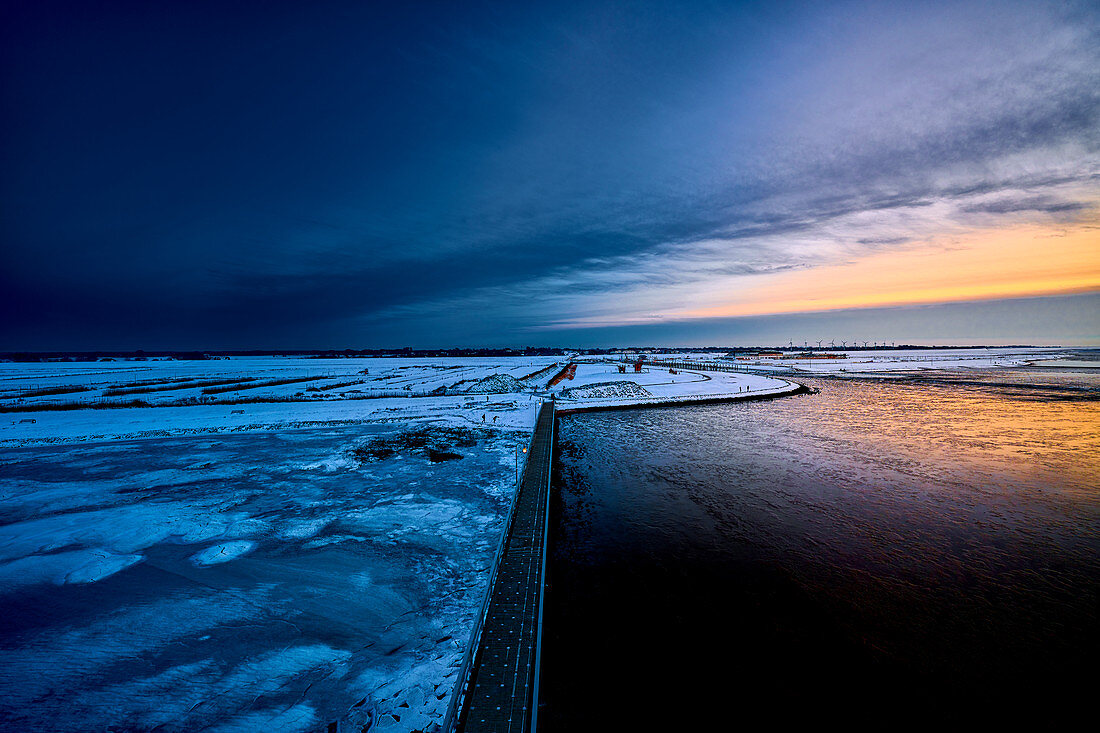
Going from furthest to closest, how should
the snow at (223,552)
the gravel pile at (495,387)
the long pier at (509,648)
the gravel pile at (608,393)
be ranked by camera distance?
the gravel pile at (495,387), the gravel pile at (608,393), the snow at (223,552), the long pier at (509,648)

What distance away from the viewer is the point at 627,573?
31.6 feet

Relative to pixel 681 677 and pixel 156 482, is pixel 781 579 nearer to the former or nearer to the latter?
pixel 681 677

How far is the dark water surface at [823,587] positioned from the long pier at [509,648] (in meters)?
0.43

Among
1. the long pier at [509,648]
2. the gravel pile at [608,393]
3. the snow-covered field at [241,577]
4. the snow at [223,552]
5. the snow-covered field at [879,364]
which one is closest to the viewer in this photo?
the long pier at [509,648]

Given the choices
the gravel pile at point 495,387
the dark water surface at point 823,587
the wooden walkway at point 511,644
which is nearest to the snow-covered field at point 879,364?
the gravel pile at point 495,387

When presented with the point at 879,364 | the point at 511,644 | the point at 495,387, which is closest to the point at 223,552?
the point at 511,644

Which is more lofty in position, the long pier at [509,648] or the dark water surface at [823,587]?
the long pier at [509,648]

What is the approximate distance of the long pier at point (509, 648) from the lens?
5.46 m

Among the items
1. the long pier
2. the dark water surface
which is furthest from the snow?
the dark water surface

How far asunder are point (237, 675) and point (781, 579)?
407 inches

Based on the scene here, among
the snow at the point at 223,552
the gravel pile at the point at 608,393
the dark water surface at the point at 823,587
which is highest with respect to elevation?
the gravel pile at the point at 608,393

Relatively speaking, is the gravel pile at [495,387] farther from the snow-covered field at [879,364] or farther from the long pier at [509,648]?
the snow-covered field at [879,364]

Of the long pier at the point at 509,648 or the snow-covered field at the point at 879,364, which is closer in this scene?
the long pier at the point at 509,648

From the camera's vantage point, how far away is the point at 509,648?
6.71m
